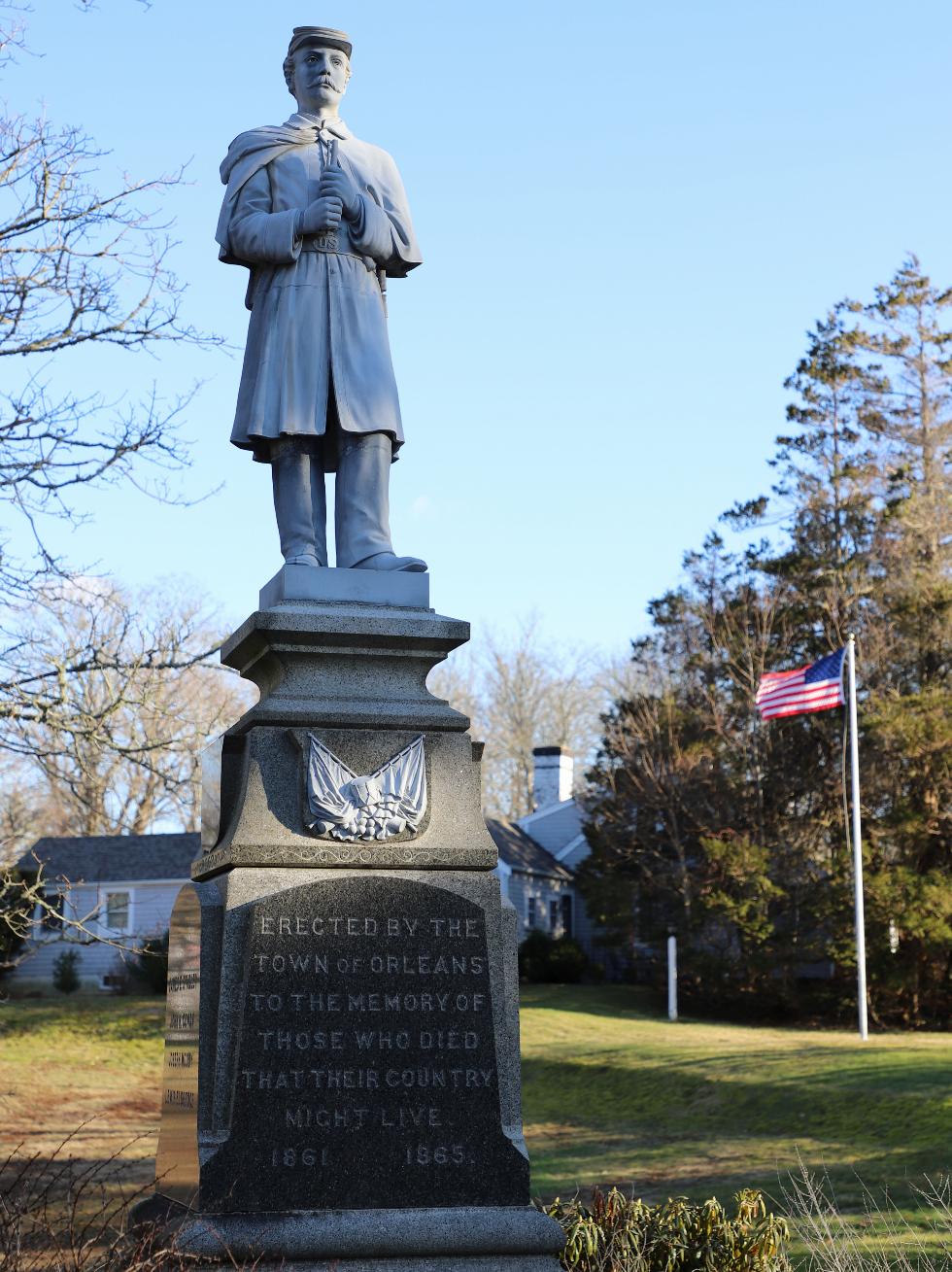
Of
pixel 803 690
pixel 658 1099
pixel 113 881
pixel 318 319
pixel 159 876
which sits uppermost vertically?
pixel 803 690

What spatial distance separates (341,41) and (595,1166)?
11.7 metres

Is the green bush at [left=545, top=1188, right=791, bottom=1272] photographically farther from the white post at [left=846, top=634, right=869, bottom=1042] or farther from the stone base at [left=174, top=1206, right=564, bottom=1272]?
the white post at [left=846, top=634, right=869, bottom=1042]

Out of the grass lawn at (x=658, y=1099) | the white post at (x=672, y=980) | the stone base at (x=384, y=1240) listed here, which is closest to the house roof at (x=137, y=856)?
the white post at (x=672, y=980)

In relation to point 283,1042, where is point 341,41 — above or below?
above

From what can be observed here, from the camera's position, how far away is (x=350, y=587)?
6816 mm

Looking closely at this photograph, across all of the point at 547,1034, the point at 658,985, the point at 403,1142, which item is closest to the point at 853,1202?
the point at 403,1142

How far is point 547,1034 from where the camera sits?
89.2 feet

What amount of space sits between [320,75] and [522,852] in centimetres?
3715

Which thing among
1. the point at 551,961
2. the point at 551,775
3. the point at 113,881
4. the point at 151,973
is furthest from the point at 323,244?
the point at 551,775

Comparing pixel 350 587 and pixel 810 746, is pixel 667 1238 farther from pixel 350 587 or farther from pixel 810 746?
pixel 810 746

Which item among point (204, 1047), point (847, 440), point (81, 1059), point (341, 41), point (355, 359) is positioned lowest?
point (81, 1059)

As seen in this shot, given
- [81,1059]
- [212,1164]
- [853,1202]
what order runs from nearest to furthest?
[212,1164] < [853,1202] < [81,1059]

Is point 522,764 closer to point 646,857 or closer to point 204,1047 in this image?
point 646,857

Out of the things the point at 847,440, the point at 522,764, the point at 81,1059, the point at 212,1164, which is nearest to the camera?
the point at 212,1164
